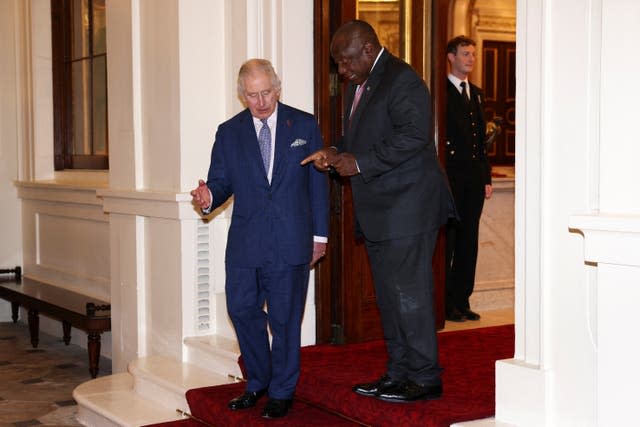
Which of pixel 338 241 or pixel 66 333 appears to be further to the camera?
pixel 66 333

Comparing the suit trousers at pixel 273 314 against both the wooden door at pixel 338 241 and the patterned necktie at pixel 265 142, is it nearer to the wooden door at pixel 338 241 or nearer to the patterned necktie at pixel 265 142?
the patterned necktie at pixel 265 142

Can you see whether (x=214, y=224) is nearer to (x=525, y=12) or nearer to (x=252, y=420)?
(x=252, y=420)

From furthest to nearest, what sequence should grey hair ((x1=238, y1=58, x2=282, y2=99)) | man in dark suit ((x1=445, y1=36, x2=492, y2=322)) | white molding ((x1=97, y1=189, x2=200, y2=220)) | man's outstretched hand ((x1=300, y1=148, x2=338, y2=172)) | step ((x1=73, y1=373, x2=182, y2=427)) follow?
man in dark suit ((x1=445, y1=36, x2=492, y2=322)), white molding ((x1=97, y1=189, x2=200, y2=220)), step ((x1=73, y1=373, x2=182, y2=427)), grey hair ((x1=238, y1=58, x2=282, y2=99)), man's outstretched hand ((x1=300, y1=148, x2=338, y2=172))

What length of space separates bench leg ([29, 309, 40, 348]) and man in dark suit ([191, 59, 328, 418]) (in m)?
4.02

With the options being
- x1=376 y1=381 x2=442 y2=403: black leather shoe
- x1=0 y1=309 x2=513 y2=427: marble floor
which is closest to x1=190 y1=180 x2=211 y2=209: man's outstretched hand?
x1=376 y1=381 x2=442 y2=403: black leather shoe

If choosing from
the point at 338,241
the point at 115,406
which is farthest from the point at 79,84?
the point at 338,241

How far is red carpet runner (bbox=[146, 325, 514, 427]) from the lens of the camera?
3.88 m

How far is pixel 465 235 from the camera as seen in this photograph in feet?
21.7

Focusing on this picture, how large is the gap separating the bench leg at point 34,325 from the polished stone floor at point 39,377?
64 millimetres

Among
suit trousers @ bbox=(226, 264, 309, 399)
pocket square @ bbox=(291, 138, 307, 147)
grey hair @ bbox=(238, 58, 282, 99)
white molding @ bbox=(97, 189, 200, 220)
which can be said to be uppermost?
grey hair @ bbox=(238, 58, 282, 99)

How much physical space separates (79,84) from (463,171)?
388 centimetres

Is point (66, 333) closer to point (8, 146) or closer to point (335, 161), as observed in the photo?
point (8, 146)

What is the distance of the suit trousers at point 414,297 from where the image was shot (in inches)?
154

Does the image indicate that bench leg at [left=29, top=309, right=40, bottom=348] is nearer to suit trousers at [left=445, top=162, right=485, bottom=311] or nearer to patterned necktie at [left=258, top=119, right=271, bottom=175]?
suit trousers at [left=445, top=162, right=485, bottom=311]
